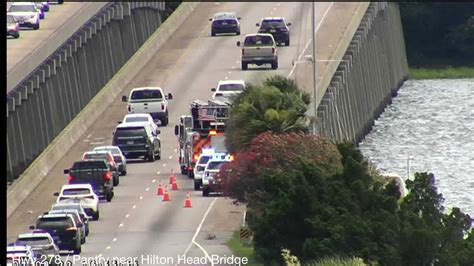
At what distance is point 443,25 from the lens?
18150 cm

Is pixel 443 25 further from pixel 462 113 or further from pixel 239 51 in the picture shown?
pixel 239 51

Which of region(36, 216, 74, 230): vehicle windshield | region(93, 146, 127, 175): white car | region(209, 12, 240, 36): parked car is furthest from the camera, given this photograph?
region(209, 12, 240, 36): parked car

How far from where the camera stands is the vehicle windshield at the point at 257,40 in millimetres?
123312

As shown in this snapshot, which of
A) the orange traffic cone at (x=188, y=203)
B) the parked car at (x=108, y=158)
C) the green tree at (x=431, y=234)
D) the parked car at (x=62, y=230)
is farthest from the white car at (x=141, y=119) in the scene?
the green tree at (x=431, y=234)

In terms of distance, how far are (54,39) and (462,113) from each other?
2886cm

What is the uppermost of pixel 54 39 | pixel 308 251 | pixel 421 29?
pixel 308 251

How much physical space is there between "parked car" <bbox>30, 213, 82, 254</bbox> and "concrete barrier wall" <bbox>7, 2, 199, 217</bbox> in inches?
477

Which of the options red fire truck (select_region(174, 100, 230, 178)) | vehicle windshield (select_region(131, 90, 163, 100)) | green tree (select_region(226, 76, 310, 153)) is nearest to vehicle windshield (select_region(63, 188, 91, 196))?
green tree (select_region(226, 76, 310, 153))

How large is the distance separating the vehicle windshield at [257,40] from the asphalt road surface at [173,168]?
1.37 m

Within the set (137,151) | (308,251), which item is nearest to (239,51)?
(137,151)

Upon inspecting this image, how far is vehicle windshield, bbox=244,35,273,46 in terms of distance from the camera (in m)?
123

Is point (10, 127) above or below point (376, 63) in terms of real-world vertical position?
above

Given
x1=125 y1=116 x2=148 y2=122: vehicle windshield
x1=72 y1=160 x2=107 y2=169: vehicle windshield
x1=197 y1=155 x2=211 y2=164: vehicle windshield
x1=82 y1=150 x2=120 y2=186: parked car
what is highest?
x1=72 y1=160 x2=107 y2=169: vehicle windshield

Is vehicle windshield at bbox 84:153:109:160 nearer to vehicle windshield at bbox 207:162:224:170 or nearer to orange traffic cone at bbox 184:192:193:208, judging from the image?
vehicle windshield at bbox 207:162:224:170
